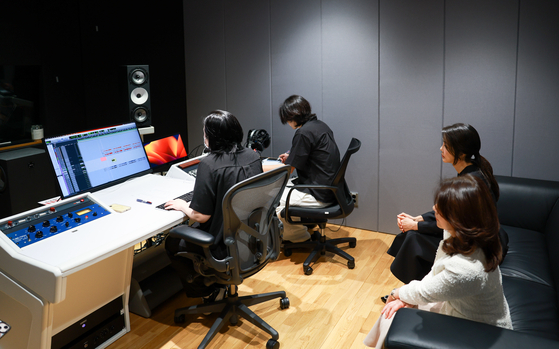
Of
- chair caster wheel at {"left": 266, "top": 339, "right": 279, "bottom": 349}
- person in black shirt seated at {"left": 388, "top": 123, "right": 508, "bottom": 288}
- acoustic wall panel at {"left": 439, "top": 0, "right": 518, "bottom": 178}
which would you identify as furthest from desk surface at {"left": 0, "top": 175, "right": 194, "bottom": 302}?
acoustic wall panel at {"left": 439, "top": 0, "right": 518, "bottom": 178}

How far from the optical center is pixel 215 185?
2.30 meters

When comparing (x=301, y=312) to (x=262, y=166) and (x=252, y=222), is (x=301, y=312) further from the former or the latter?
(x=262, y=166)

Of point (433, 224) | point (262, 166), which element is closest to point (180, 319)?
point (262, 166)

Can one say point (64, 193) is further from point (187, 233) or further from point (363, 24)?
point (363, 24)

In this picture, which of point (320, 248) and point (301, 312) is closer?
point (301, 312)

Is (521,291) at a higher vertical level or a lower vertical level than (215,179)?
lower

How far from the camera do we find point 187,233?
2203mm

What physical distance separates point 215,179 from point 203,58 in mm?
2842

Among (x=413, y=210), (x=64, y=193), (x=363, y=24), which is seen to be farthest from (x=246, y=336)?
(x=363, y=24)

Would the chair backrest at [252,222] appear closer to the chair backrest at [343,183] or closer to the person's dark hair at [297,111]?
the chair backrest at [343,183]

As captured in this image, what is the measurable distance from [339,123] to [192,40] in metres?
1.92

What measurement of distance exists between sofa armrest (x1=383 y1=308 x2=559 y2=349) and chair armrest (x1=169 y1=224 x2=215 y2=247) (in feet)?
3.10

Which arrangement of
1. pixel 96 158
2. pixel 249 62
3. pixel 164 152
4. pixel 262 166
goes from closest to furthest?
pixel 96 158, pixel 262 166, pixel 164 152, pixel 249 62

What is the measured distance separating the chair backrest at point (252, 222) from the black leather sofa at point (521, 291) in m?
0.86
